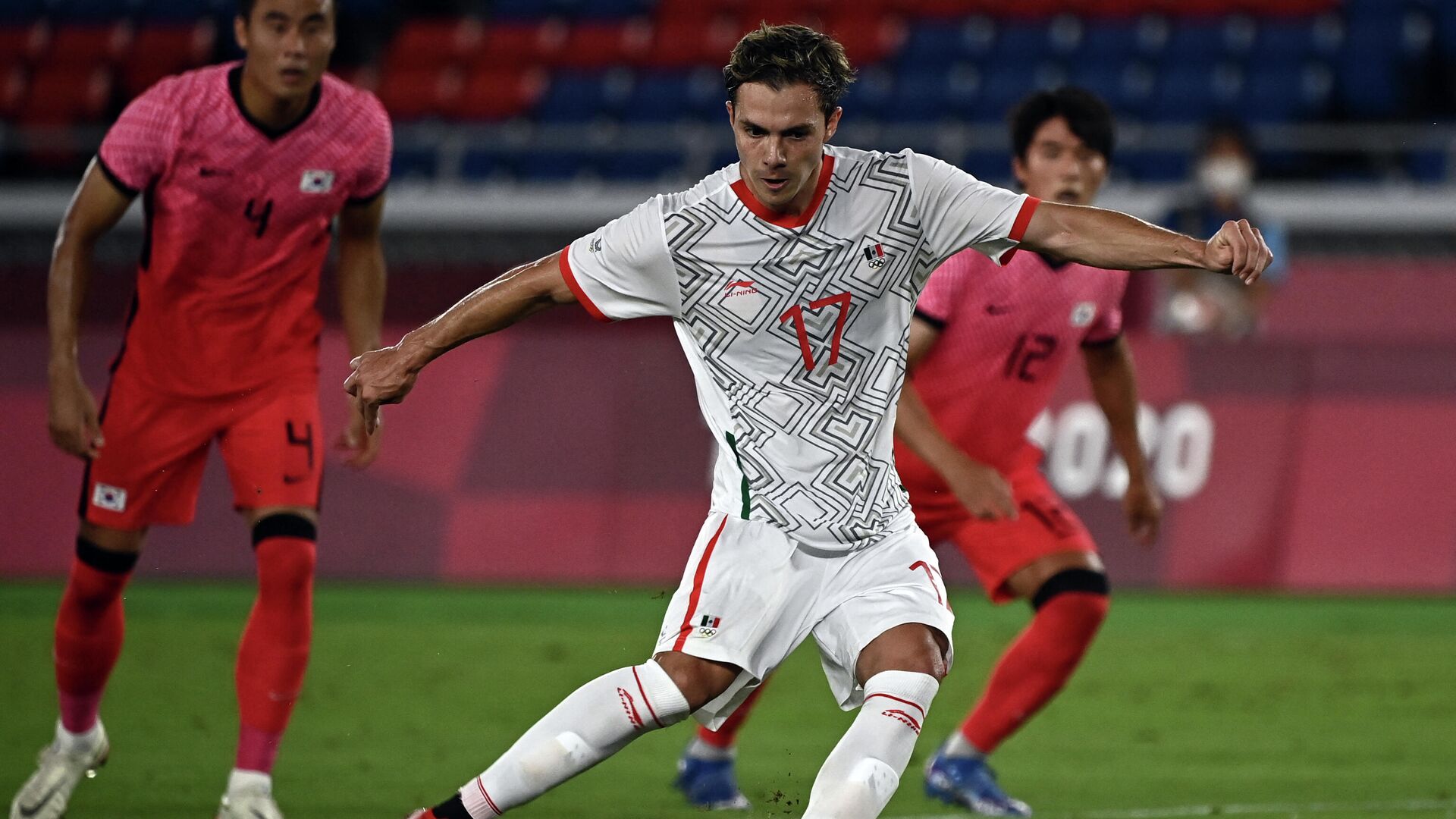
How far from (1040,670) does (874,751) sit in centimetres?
213

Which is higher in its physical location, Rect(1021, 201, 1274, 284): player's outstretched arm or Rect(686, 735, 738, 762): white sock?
Rect(1021, 201, 1274, 284): player's outstretched arm

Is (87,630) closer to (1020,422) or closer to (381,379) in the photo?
(381,379)

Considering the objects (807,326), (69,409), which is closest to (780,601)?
(807,326)

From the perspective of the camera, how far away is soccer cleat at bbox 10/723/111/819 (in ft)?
19.8

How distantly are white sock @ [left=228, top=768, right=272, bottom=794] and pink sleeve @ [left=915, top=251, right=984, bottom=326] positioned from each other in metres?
2.63

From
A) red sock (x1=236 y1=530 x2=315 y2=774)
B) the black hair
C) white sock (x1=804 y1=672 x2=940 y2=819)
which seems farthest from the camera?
the black hair

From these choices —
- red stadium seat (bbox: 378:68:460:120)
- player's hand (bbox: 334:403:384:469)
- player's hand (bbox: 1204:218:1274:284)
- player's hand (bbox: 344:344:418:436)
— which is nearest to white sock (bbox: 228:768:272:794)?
player's hand (bbox: 334:403:384:469)

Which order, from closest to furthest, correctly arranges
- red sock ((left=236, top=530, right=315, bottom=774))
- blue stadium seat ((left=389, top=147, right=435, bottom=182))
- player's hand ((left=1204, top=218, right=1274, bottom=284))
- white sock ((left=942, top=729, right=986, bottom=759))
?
player's hand ((left=1204, top=218, right=1274, bottom=284))
red sock ((left=236, top=530, right=315, bottom=774))
white sock ((left=942, top=729, right=986, bottom=759))
blue stadium seat ((left=389, top=147, right=435, bottom=182))

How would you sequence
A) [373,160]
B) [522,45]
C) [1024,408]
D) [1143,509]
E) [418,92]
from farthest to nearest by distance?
[522,45] → [418,92] → [1143,509] → [1024,408] → [373,160]

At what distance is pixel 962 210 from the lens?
4805 mm

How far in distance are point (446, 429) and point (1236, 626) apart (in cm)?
484

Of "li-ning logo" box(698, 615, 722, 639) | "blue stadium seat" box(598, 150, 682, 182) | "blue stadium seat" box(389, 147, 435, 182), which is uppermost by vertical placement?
"blue stadium seat" box(598, 150, 682, 182)

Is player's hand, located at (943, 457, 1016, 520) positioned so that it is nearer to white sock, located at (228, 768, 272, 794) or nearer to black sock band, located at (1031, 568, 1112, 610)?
black sock band, located at (1031, 568, 1112, 610)

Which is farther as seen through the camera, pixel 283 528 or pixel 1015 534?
pixel 1015 534
